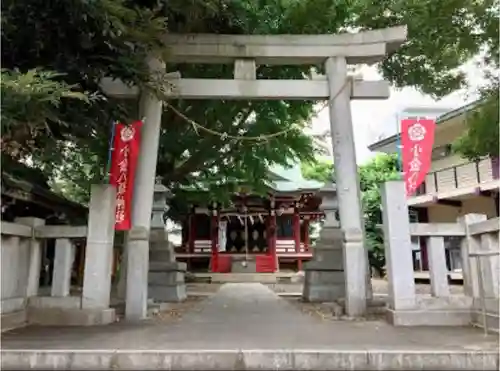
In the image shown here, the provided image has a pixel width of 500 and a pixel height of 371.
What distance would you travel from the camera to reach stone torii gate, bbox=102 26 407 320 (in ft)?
26.2

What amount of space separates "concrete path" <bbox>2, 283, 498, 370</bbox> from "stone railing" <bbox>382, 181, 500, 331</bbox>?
437 millimetres

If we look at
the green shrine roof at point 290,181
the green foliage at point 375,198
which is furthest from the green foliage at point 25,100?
the green foliage at point 375,198

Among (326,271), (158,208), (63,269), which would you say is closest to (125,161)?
(63,269)

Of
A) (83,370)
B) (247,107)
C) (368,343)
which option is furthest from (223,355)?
(247,107)

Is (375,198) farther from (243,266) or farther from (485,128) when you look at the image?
(485,128)

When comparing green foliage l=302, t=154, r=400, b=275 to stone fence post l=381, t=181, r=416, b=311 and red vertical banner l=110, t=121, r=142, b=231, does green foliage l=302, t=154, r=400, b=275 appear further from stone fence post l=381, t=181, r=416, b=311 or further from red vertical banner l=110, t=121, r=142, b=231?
red vertical banner l=110, t=121, r=142, b=231

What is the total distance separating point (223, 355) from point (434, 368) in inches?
79.7

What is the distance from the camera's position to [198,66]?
10547 millimetres

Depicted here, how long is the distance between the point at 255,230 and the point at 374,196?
7152 mm

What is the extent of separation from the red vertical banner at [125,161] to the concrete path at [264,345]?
1996mm

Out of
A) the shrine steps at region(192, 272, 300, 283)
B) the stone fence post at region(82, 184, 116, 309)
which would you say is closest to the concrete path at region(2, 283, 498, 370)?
the stone fence post at region(82, 184, 116, 309)

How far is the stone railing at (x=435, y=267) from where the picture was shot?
6.68m

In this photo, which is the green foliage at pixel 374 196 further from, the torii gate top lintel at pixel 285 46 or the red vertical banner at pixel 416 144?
the torii gate top lintel at pixel 285 46

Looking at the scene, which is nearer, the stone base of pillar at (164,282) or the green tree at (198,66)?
the green tree at (198,66)
